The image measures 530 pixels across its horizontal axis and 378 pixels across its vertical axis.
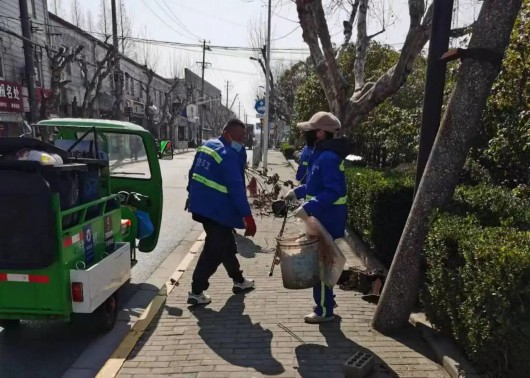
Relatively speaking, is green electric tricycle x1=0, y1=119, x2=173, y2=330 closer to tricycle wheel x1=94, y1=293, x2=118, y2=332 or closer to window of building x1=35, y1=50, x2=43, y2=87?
tricycle wheel x1=94, y1=293, x2=118, y2=332

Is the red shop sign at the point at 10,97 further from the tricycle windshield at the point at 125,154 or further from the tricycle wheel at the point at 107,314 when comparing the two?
the tricycle wheel at the point at 107,314

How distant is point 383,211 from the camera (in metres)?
5.07

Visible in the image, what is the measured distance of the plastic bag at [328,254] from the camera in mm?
3701

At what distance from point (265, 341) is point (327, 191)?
140 cm

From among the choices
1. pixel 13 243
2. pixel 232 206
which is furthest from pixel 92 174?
pixel 232 206

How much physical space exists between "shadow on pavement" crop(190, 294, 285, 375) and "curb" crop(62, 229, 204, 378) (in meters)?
0.57

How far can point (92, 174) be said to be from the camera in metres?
3.77

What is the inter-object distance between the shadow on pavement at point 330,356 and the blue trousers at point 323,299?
18cm

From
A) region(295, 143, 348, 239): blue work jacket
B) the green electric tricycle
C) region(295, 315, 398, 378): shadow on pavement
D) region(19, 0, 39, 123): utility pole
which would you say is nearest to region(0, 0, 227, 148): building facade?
region(19, 0, 39, 123): utility pole

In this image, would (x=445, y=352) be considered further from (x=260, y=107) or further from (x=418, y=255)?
(x=260, y=107)

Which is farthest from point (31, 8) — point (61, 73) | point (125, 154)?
point (125, 154)

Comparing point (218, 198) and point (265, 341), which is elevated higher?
point (218, 198)

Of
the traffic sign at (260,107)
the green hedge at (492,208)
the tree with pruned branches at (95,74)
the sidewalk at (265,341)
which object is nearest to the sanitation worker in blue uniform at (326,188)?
the sidewalk at (265,341)

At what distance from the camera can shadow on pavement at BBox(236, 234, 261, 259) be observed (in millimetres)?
6434
